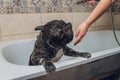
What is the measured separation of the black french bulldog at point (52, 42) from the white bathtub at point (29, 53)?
6 centimetres

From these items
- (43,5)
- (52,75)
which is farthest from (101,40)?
(52,75)

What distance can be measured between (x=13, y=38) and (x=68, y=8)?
640 mm

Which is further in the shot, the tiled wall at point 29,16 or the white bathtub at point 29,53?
the tiled wall at point 29,16

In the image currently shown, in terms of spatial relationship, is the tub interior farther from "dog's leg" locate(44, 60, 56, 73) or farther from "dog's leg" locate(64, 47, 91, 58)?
"dog's leg" locate(44, 60, 56, 73)

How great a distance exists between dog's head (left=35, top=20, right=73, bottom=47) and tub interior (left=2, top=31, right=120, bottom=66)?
454mm

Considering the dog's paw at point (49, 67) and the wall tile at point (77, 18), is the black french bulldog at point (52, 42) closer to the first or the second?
the dog's paw at point (49, 67)

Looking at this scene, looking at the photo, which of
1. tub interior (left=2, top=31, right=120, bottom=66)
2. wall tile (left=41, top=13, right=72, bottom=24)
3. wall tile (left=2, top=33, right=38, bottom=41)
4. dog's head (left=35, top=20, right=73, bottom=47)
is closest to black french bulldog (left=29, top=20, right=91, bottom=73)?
dog's head (left=35, top=20, right=73, bottom=47)

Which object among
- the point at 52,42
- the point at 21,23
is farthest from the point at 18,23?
the point at 52,42

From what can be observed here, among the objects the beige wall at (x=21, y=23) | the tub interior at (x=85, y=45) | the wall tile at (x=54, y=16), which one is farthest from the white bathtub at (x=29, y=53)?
the wall tile at (x=54, y=16)

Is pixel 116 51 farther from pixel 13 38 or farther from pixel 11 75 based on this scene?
pixel 13 38

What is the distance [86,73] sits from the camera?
3.47 feet

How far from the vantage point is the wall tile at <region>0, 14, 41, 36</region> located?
1.51 metres

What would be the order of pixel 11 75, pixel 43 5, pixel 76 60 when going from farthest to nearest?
1. pixel 43 5
2. pixel 76 60
3. pixel 11 75

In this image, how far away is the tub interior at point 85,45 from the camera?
146 centimetres
